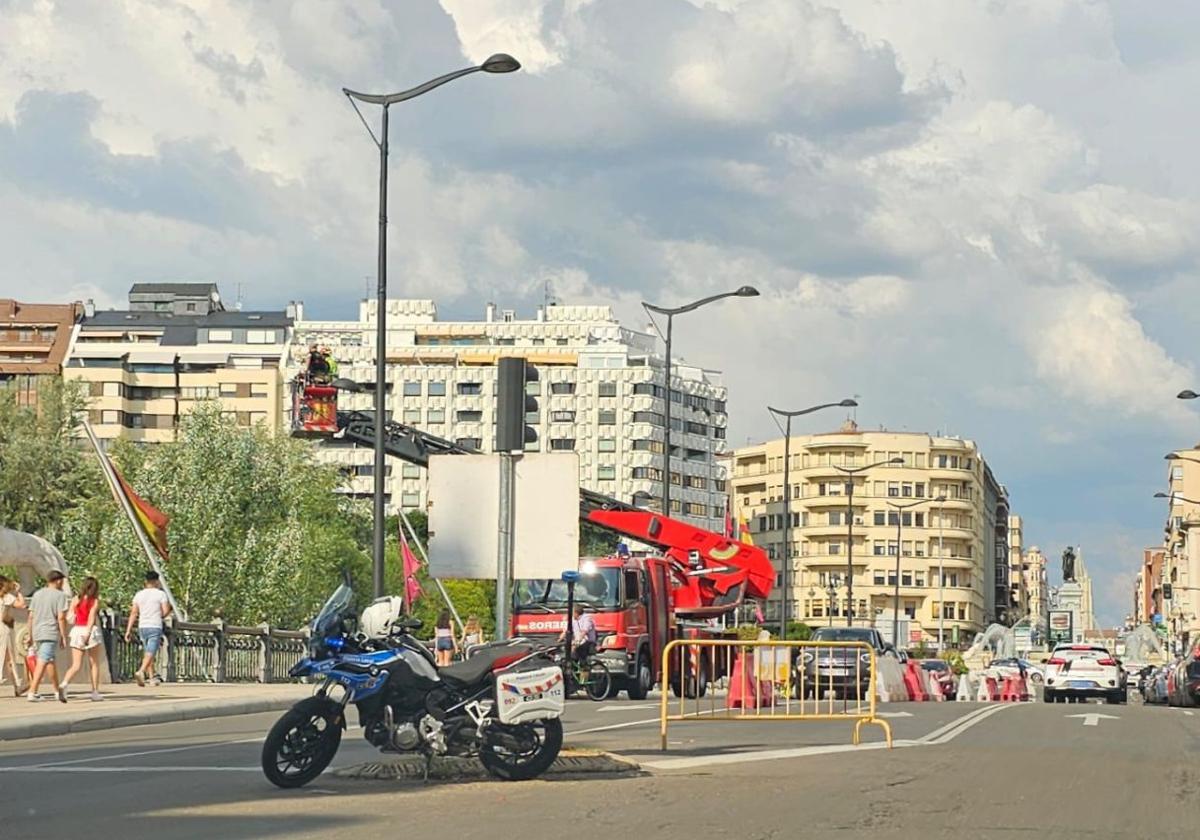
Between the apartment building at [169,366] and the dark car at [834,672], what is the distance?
405 feet

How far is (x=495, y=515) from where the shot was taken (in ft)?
55.3

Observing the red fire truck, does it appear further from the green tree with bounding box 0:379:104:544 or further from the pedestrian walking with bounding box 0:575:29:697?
the green tree with bounding box 0:379:104:544

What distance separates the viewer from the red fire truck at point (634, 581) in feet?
120

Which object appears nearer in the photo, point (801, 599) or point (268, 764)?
point (268, 764)

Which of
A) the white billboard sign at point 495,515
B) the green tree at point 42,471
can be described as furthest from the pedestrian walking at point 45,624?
the green tree at point 42,471

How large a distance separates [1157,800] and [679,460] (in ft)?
505

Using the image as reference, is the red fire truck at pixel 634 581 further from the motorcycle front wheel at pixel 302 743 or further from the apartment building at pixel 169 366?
the apartment building at pixel 169 366

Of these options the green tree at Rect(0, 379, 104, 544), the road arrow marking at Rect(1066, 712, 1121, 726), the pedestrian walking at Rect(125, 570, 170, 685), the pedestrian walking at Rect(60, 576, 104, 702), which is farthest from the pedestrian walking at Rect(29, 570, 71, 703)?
the green tree at Rect(0, 379, 104, 544)

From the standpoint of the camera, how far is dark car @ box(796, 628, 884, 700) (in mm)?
22344

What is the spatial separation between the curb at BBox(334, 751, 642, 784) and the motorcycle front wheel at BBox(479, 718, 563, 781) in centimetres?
25

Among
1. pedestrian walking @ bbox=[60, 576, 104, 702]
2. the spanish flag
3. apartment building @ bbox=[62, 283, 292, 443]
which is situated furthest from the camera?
apartment building @ bbox=[62, 283, 292, 443]

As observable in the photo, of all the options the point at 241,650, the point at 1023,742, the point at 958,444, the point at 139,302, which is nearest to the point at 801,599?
the point at 958,444

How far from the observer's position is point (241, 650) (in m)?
41.5

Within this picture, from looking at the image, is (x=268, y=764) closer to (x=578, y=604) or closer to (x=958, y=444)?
(x=578, y=604)
